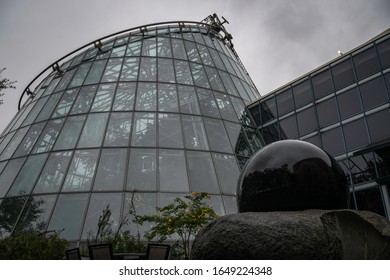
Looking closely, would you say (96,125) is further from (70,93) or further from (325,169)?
(325,169)

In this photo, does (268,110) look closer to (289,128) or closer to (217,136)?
(289,128)

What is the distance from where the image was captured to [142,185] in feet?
45.8

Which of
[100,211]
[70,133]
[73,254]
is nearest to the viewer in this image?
[73,254]

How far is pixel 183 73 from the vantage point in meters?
21.4

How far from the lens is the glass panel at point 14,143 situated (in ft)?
58.9

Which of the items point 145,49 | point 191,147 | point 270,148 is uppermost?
point 145,49

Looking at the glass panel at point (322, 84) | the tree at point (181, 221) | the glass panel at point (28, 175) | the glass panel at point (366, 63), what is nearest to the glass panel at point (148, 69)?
the glass panel at point (28, 175)

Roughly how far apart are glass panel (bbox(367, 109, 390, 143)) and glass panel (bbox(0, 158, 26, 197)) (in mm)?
16257

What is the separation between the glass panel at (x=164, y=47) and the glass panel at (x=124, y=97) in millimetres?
4533

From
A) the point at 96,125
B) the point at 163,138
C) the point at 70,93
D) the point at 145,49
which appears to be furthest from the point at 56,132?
the point at 145,49

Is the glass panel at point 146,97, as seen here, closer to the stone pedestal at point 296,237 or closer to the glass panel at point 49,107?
the glass panel at point 49,107

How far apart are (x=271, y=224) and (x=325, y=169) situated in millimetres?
1484

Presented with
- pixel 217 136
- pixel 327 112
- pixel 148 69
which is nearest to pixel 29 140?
pixel 148 69

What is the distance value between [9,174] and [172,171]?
783cm
